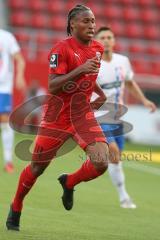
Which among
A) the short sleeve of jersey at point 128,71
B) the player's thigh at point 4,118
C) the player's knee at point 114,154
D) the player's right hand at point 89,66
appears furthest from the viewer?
the player's thigh at point 4,118

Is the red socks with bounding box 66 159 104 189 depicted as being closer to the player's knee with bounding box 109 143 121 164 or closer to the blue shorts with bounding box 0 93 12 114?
the player's knee with bounding box 109 143 121 164

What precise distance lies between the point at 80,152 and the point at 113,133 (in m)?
6.77

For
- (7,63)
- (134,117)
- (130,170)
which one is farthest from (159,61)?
(7,63)

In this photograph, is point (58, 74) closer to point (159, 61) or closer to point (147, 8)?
point (159, 61)

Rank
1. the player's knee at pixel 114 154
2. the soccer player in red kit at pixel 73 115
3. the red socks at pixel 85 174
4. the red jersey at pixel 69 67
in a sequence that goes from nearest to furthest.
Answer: the red jersey at pixel 69 67
the soccer player in red kit at pixel 73 115
the red socks at pixel 85 174
the player's knee at pixel 114 154

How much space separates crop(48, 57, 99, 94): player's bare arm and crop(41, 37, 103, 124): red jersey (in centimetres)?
6

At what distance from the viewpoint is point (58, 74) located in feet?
21.6

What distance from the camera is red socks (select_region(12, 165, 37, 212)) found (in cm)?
684

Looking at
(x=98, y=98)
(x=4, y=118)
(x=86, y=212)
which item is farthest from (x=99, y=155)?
(x=4, y=118)

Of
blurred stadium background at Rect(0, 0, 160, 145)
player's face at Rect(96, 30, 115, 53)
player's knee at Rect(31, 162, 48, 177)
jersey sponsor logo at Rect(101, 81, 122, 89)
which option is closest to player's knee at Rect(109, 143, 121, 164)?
jersey sponsor logo at Rect(101, 81, 122, 89)

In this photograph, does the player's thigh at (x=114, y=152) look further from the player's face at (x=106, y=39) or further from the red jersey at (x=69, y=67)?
the red jersey at (x=69, y=67)

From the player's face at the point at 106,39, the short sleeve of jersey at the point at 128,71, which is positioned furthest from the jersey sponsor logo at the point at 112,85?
the player's face at the point at 106,39

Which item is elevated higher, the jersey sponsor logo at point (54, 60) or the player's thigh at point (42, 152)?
the jersey sponsor logo at point (54, 60)

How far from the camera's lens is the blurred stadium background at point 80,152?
25.0 ft
